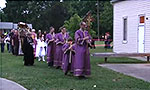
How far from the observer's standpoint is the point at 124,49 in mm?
24812

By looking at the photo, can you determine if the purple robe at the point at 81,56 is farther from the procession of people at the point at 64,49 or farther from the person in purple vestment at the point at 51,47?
the person in purple vestment at the point at 51,47

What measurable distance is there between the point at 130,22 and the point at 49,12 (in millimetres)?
51836

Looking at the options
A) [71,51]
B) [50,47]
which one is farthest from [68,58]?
[50,47]

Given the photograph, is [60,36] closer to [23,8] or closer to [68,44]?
[68,44]

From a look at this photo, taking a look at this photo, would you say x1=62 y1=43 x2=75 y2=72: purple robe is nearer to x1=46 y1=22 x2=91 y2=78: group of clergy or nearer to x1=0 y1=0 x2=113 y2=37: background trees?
x1=46 y1=22 x2=91 y2=78: group of clergy

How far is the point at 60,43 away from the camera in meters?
14.0

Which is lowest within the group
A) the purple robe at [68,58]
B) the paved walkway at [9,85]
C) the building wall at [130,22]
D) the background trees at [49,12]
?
the paved walkway at [9,85]

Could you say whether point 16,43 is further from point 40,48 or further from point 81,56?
point 81,56

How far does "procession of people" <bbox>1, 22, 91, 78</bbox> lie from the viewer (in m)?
10.9

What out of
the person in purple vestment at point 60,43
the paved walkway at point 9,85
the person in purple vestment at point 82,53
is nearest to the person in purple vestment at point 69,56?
the person in purple vestment at point 82,53

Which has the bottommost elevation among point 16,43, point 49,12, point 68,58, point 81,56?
point 68,58

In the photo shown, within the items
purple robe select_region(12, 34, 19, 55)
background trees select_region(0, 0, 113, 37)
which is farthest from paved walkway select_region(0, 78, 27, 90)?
background trees select_region(0, 0, 113, 37)

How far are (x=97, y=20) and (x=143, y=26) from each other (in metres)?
45.5

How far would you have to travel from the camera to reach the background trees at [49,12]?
71.3 meters
